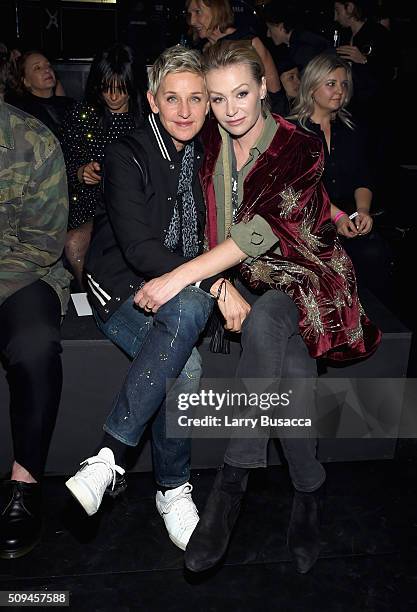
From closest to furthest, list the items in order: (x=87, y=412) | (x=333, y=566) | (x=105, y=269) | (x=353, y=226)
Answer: (x=333, y=566) → (x=105, y=269) → (x=87, y=412) → (x=353, y=226)

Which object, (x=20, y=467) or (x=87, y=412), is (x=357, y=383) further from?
(x=20, y=467)

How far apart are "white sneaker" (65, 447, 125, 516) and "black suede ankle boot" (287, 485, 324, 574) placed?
56 centimetres

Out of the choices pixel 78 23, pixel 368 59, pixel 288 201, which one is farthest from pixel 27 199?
pixel 78 23

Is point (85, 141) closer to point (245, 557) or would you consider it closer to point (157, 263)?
point (157, 263)

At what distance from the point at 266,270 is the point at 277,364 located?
35 cm

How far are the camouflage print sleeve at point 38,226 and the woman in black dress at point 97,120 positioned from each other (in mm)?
718

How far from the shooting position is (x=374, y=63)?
4.60m

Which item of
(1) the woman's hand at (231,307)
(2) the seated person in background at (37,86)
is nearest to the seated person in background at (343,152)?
(1) the woman's hand at (231,307)

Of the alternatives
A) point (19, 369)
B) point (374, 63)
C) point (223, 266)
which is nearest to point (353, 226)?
point (223, 266)

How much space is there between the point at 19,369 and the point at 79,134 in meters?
1.37

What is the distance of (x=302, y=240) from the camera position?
7.87 ft

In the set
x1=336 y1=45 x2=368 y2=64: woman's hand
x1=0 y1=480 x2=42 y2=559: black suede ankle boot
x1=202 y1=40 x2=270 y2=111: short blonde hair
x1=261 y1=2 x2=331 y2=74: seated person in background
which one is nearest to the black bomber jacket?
x1=202 y1=40 x2=270 y2=111: short blonde hair

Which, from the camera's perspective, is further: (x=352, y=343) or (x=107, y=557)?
(x=352, y=343)

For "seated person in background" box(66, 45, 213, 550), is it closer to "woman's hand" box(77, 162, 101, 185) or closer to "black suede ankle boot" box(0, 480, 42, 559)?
"black suede ankle boot" box(0, 480, 42, 559)
